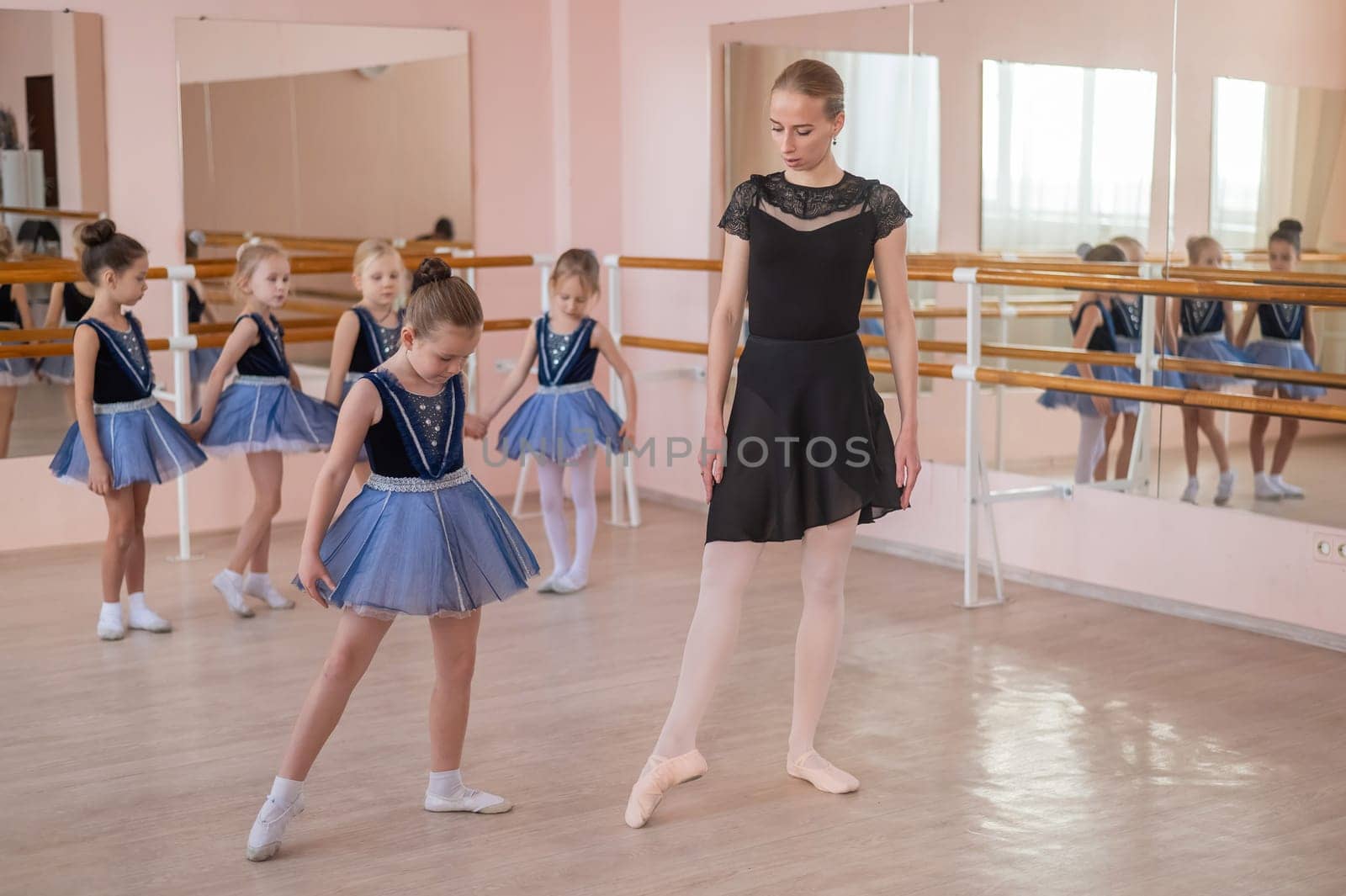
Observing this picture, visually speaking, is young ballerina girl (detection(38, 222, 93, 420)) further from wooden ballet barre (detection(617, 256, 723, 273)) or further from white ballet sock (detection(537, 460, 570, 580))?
wooden ballet barre (detection(617, 256, 723, 273))

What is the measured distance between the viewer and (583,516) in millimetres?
4559

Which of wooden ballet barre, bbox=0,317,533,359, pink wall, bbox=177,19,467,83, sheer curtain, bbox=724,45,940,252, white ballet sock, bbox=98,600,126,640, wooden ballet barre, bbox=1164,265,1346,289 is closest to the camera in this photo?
wooden ballet barre, bbox=1164,265,1346,289

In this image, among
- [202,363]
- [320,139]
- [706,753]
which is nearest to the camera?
[706,753]

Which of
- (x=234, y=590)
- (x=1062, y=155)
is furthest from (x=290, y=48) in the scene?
(x=1062, y=155)

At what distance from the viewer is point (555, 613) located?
13.8ft

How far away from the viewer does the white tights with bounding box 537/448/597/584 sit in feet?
14.7

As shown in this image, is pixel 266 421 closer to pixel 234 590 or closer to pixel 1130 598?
pixel 234 590

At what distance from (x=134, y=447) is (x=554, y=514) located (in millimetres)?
1251

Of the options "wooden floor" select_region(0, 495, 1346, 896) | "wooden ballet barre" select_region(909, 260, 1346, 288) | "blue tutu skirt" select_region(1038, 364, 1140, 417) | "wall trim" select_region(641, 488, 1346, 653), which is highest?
"wooden ballet barre" select_region(909, 260, 1346, 288)

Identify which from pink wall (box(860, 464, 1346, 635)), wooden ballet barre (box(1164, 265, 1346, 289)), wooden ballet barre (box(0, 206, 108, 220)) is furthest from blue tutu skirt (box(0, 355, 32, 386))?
wooden ballet barre (box(1164, 265, 1346, 289))

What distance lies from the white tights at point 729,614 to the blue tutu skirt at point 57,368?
9.98 feet

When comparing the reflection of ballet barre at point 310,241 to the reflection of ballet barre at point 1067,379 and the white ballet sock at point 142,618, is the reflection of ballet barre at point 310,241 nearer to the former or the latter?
the white ballet sock at point 142,618

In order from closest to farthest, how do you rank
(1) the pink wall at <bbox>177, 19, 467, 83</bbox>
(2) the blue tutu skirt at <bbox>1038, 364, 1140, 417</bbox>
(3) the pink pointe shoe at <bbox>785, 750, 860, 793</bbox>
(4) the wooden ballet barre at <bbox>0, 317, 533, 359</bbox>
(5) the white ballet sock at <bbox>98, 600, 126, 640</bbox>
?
(3) the pink pointe shoe at <bbox>785, 750, 860, 793</bbox> < (5) the white ballet sock at <bbox>98, 600, 126, 640</bbox> < (2) the blue tutu skirt at <bbox>1038, 364, 1140, 417</bbox> < (4) the wooden ballet barre at <bbox>0, 317, 533, 359</bbox> < (1) the pink wall at <bbox>177, 19, 467, 83</bbox>

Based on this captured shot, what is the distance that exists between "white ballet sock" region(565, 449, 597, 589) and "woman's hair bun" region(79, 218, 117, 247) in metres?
1.47
